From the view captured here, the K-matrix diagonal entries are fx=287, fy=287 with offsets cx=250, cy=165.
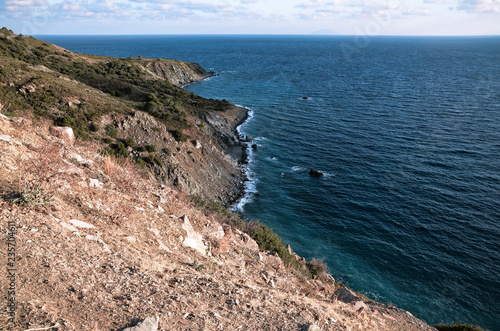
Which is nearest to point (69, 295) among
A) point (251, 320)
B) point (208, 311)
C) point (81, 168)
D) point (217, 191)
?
point (208, 311)

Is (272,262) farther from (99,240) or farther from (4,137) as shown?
(4,137)

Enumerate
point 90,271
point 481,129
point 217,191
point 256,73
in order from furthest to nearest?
1. point 256,73
2. point 481,129
3. point 217,191
4. point 90,271

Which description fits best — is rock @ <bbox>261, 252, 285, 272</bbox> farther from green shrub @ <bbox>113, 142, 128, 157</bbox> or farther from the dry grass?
green shrub @ <bbox>113, 142, 128, 157</bbox>

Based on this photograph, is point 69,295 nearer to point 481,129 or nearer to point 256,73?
point 481,129

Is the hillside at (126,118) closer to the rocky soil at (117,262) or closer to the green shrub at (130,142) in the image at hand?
the green shrub at (130,142)

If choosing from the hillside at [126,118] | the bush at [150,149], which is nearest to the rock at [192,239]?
the hillside at [126,118]

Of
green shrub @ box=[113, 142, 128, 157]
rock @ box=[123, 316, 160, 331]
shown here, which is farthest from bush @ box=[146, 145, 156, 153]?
rock @ box=[123, 316, 160, 331]

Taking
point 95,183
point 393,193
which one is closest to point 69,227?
point 95,183
